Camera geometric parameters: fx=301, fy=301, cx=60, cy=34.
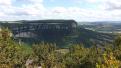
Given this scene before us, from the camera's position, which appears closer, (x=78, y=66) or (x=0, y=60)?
(x=0, y=60)

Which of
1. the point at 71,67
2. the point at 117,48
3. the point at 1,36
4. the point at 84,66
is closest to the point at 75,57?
the point at 71,67

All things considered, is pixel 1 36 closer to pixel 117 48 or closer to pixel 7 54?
pixel 7 54

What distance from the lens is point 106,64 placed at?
43438 mm

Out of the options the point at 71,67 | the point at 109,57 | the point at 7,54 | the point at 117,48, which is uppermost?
the point at 109,57

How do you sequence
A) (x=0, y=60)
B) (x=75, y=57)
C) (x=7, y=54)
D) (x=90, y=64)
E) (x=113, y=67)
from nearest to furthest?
(x=113, y=67), (x=0, y=60), (x=7, y=54), (x=90, y=64), (x=75, y=57)

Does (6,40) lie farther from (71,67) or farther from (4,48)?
(71,67)

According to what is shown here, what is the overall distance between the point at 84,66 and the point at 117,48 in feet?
219

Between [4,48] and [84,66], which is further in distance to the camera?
[84,66]

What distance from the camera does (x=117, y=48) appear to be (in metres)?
89.9

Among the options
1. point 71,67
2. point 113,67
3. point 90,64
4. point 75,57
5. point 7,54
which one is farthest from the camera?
point 75,57

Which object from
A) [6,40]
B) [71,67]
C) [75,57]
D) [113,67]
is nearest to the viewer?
[113,67]

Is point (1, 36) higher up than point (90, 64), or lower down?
higher up

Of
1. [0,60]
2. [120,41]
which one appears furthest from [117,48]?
[0,60]

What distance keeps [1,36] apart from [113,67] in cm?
8069
